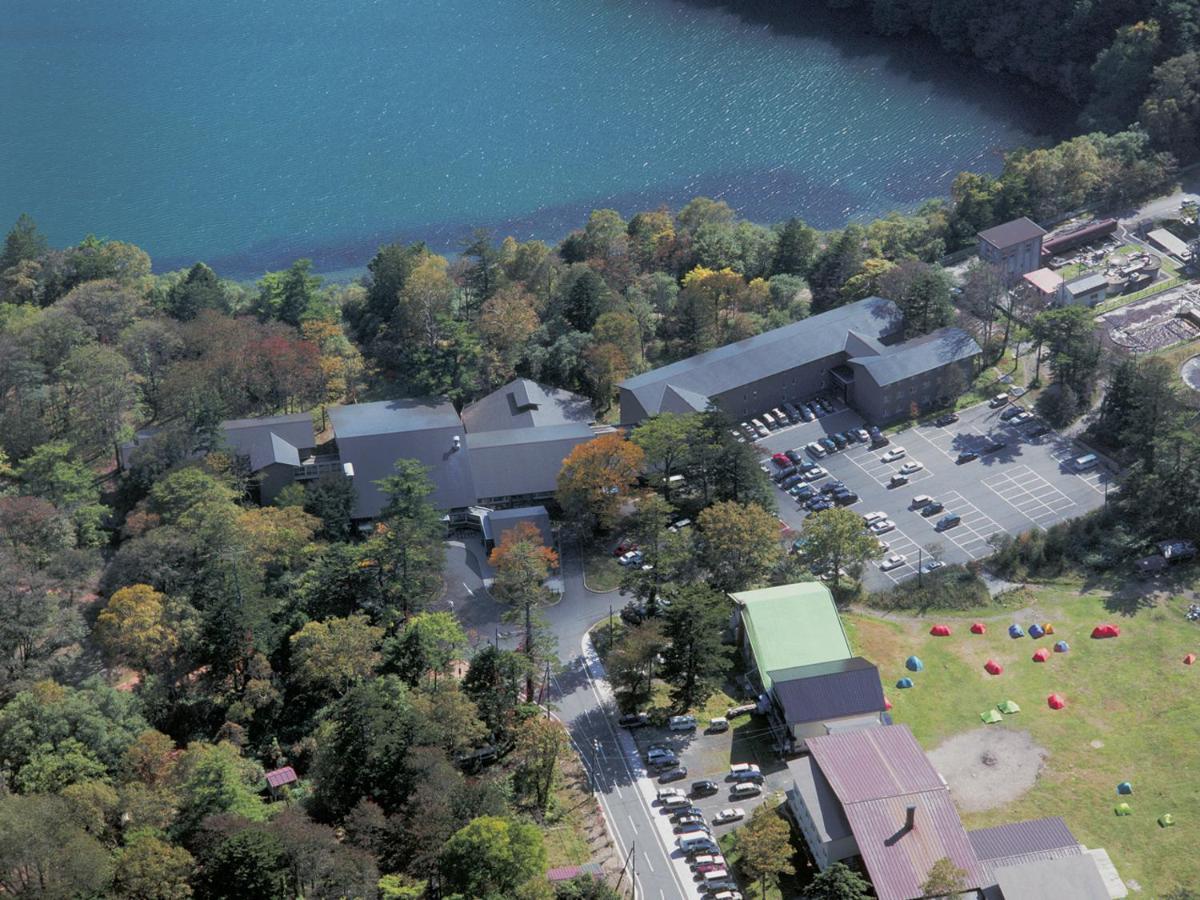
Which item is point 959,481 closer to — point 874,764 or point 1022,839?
point 874,764

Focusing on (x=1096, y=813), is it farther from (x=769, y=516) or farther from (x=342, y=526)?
(x=342, y=526)

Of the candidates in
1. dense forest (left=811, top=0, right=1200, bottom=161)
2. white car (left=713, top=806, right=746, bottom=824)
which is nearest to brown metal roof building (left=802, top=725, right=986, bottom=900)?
white car (left=713, top=806, right=746, bottom=824)

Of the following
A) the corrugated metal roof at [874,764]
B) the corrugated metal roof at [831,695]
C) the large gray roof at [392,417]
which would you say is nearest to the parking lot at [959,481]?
the corrugated metal roof at [831,695]

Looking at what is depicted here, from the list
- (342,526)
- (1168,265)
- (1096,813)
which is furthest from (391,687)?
(1168,265)

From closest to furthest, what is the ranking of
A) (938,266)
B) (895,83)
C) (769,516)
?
(769,516), (938,266), (895,83)

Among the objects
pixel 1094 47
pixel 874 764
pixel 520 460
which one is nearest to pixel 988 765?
pixel 874 764
